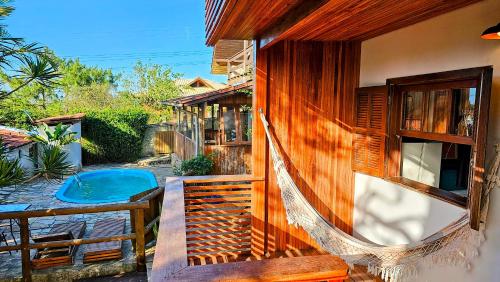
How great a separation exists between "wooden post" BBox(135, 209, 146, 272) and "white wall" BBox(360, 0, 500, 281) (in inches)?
96.4

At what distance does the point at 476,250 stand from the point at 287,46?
2.16 meters

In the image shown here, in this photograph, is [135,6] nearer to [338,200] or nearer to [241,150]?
[241,150]

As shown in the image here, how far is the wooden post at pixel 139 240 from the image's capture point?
3608mm

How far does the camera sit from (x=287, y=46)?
3043 millimetres

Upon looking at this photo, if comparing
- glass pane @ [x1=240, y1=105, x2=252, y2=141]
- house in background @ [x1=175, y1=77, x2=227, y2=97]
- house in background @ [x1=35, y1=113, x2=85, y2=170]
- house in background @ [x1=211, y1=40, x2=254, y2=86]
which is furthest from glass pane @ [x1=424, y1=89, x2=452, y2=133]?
house in background @ [x1=175, y1=77, x2=227, y2=97]

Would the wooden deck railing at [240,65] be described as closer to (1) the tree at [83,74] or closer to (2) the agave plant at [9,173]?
(2) the agave plant at [9,173]

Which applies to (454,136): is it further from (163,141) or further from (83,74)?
(83,74)

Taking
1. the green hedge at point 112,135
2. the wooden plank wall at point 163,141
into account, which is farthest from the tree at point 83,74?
the wooden plank wall at point 163,141

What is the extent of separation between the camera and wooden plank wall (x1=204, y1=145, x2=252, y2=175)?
28.4 feet

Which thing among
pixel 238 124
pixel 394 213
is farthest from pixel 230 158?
pixel 394 213

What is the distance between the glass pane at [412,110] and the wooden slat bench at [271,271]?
5.91 ft

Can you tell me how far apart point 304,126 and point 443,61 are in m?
1.30

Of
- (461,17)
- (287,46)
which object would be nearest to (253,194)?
(287,46)

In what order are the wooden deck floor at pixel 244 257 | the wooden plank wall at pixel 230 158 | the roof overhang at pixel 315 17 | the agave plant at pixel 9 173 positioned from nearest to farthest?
the roof overhang at pixel 315 17 < the agave plant at pixel 9 173 < the wooden deck floor at pixel 244 257 < the wooden plank wall at pixel 230 158
